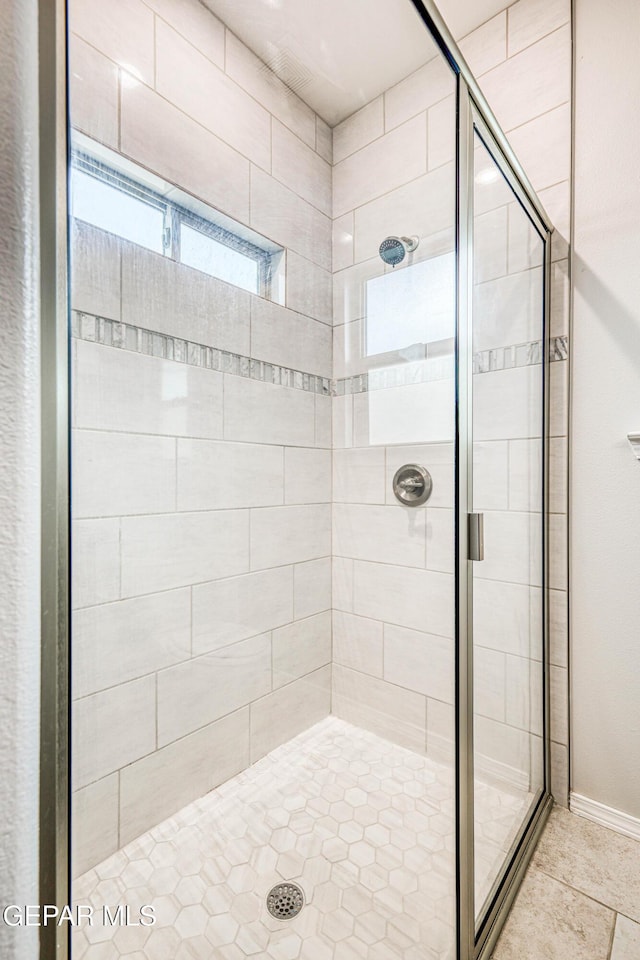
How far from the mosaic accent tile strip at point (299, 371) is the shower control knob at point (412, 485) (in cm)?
23

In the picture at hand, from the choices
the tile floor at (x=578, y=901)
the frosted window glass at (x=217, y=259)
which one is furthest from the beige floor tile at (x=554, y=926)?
the frosted window glass at (x=217, y=259)

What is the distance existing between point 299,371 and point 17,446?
1.27 meters

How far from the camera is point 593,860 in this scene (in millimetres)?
1190

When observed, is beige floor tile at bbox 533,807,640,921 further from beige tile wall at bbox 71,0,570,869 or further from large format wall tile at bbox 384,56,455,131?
large format wall tile at bbox 384,56,455,131

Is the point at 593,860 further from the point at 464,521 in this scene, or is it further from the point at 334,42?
the point at 334,42

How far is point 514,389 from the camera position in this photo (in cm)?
121

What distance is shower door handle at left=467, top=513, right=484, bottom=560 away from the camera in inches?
36.5

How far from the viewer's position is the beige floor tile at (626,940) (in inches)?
37.2

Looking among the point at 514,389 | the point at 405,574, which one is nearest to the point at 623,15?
the point at 514,389

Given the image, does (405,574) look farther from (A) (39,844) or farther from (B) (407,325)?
(A) (39,844)

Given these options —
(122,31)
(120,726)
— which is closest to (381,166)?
(122,31)

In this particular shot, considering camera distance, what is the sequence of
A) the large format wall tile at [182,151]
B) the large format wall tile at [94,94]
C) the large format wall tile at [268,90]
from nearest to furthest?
1. the large format wall tile at [94,94]
2. the large format wall tile at [182,151]
3. the large format wall tile at [268,90]

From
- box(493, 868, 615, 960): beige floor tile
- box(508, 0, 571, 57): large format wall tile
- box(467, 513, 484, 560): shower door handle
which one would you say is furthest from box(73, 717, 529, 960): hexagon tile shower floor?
box(508, 0, 571, 57): large format wall tile

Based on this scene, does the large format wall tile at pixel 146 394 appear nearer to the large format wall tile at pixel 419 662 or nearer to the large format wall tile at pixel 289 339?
the large format wall tile at pixel 289 339
